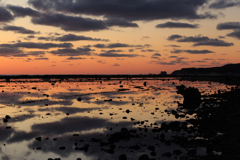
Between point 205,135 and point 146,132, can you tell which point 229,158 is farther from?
point 146,132

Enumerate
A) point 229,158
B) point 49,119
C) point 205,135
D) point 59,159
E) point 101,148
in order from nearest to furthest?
point 229,158 < point 59,159 < point 101,148 < point 205,135 < point 49,119

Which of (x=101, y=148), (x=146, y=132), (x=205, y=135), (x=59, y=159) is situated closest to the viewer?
(x=59, y=159)

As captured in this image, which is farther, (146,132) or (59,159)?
(146,132)

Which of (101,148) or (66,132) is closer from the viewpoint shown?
(101,148)

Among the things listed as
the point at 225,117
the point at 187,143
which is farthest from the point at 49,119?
the point at 225,117

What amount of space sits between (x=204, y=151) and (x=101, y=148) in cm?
544

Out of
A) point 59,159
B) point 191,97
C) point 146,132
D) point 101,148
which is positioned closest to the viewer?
point 59,159

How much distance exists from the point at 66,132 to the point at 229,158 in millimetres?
10700

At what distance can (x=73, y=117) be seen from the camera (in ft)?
72.3

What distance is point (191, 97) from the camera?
32719mm

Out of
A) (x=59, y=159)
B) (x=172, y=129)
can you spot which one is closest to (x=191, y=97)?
(x=172, y=129)

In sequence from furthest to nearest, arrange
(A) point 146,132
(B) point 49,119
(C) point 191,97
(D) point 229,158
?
(C) point 191,97, (B) point 49,119, (A) point 146,132, (D) point 229,158

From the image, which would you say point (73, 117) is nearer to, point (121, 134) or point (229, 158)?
point (121, 134)

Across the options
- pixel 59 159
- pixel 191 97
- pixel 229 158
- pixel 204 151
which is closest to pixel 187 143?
pixel 204 151
